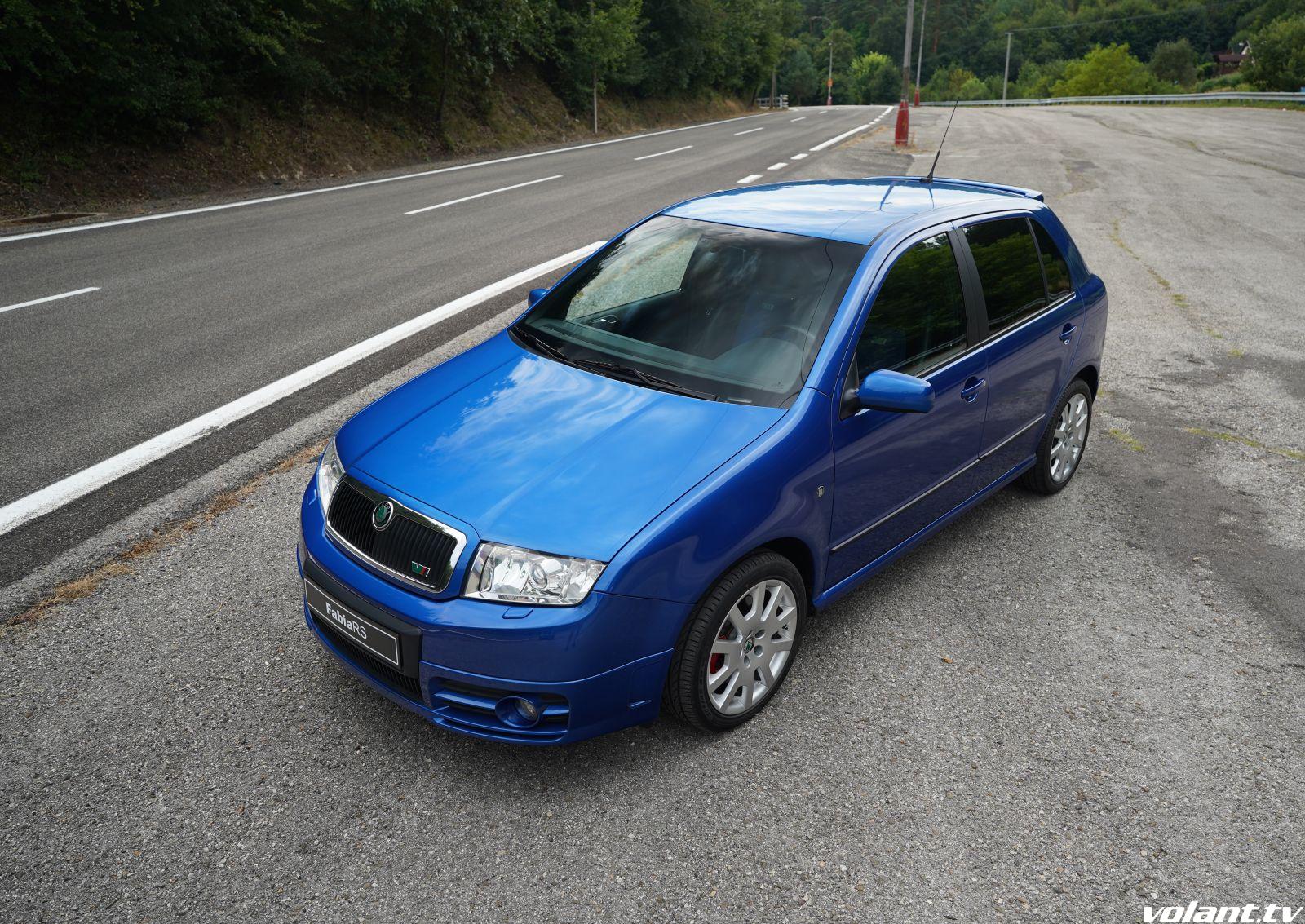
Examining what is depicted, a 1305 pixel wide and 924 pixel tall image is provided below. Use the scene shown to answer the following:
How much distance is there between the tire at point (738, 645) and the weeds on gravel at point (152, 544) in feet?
8.06

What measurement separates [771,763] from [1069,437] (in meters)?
2.91

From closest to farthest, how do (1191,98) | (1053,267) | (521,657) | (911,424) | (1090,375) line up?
(521,657), (911,424), (1053,267), (1090,375), (1191,98)

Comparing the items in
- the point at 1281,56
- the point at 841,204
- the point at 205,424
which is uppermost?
the point at 1281,56

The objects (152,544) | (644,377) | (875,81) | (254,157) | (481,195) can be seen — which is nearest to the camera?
(644,377)

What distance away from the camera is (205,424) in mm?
5387

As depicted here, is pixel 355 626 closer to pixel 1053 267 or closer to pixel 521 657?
pixel 521 657

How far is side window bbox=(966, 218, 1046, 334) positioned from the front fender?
4.53 ft

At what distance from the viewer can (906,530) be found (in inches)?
149

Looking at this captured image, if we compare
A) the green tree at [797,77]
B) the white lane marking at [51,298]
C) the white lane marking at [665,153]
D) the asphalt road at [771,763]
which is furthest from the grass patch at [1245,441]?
the green tree at [797,77]

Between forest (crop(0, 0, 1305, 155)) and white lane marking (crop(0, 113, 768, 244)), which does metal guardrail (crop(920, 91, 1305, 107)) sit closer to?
forest (crop(0, 0, 1305, 155))

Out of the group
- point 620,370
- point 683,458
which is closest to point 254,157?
point 620,370

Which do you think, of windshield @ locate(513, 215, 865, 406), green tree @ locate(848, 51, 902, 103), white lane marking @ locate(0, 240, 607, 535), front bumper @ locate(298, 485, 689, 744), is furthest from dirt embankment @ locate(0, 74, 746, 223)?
green tree @ locate(848, 51, 902, 103)

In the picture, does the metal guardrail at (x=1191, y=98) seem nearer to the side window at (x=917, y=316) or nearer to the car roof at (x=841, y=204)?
the car roof at (x=841, y=204)

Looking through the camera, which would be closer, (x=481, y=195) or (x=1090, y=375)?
(x=1090, y=375)
